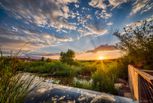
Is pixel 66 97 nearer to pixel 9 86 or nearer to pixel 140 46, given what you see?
pixel 9 86

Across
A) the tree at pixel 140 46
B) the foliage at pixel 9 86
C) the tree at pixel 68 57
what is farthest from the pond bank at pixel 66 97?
the tree at pixel 68 57

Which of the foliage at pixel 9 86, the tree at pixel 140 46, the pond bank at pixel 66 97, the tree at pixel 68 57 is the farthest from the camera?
the tree at pixel 68 57

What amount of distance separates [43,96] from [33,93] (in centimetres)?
17

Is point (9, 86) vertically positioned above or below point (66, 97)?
above

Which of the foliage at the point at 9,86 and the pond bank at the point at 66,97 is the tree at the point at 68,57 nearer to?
the pond bank at the point at 66,97

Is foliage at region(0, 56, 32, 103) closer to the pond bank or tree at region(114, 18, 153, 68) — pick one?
the pond bank

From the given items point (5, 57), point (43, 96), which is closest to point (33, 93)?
point (43, 96)

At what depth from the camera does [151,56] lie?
859 cm

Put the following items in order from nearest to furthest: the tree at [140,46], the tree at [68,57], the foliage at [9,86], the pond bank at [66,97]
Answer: the foliage at [9,86] < the pond bank at [66,97] < the tree at [140,46] < the tree at [68,57]

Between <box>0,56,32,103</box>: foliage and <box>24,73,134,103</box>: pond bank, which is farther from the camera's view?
<box>24,73,134,103</box>: pond bank

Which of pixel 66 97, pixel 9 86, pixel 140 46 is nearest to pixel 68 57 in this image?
pixel 140 46

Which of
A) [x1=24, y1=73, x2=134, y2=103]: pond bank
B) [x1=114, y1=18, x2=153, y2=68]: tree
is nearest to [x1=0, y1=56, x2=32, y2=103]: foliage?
[x1=24, y1=73, x2=134, y2=103]: pond bank

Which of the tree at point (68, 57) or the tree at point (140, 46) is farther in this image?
the tree at point (68, 57)

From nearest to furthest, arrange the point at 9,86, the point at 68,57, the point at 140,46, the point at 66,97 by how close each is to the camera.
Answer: the point at 9,86
the point at 66,97
the point at 140,46
the point at 68,57
